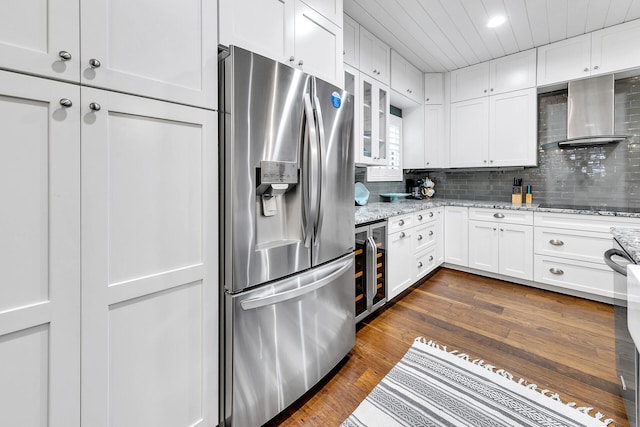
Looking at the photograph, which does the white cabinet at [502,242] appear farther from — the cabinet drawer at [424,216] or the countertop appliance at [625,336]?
the countertop appliance at [625,336]

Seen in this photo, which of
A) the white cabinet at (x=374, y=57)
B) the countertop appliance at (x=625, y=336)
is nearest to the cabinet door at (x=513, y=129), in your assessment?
the white cabinet at (x=374, y=57)

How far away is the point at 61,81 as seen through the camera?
816 millimetres

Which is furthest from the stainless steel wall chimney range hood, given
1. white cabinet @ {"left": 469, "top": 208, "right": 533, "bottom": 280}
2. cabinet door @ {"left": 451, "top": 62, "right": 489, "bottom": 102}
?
white cabinet @ {"left": 469, "top": 208, "right": 533, "bottom": 280}

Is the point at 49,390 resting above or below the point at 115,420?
above

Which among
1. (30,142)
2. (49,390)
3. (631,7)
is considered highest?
(631,7)

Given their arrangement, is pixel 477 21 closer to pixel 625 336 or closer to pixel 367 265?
pixel 367 265

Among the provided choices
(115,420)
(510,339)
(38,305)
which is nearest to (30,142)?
(38,305)

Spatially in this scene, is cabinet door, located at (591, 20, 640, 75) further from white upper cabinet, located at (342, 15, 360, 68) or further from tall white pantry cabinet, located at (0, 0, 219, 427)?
tall white pantry cabinet, located at (0, 0, 219, 427)

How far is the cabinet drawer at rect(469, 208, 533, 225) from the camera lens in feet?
10.0

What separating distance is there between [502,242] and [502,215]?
31 cm

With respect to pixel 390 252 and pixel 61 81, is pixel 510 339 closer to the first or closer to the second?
pixel 390 252

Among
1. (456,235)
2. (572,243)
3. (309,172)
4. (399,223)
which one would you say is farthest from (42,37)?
(572,243)

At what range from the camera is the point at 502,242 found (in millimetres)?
3219

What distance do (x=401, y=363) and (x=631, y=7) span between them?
3.59 meters
